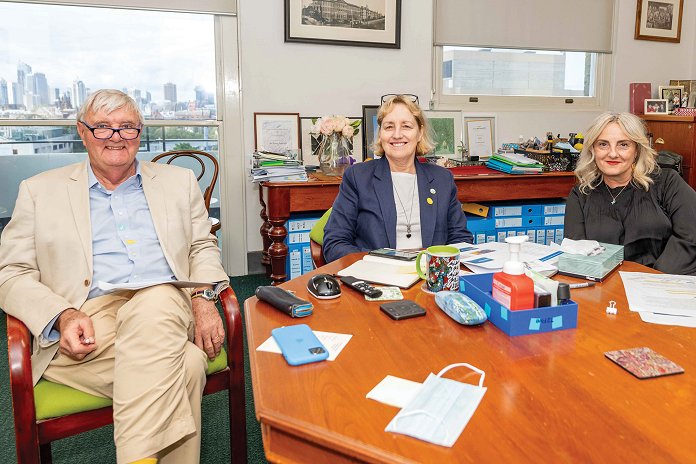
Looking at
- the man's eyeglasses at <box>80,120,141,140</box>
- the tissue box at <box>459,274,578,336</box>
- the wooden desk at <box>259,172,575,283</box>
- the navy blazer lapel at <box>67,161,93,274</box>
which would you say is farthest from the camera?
the wooden desk at <box>259,172,575,283</box>

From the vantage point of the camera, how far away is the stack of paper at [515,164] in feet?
11.8

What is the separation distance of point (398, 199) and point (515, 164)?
1.64 meters

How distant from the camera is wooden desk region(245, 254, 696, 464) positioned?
812 mm

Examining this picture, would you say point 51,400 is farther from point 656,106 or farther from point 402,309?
point 656,106

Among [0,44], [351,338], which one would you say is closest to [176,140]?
[0,44]

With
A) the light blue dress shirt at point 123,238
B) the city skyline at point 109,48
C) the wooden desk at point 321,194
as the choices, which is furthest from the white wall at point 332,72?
the light blue dress shirt at point 123,238

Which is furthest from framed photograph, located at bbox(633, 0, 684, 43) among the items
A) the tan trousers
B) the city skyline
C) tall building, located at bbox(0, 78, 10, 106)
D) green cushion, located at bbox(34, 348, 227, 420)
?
green cushion, located at bbox(34, 348, 227, 420)

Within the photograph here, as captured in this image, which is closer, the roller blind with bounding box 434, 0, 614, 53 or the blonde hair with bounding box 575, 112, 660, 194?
the blonde hair with bounding box 575, 112, 660, 194

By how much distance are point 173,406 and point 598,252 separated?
130 centimetres

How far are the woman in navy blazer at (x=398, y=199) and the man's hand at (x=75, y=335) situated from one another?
0.91 meters

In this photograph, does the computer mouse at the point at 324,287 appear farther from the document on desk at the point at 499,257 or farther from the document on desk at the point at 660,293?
the document on desk at the point at 660,293

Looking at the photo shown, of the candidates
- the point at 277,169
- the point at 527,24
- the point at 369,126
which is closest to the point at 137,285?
the point at 277,169

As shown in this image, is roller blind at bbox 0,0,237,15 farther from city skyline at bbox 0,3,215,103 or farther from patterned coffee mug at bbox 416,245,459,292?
patterned coffee mug at bbox 416,245,459,292

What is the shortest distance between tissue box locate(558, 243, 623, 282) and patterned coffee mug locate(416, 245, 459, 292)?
1.34 ft
